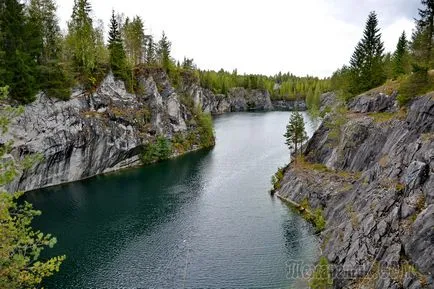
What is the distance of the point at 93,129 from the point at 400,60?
204ft

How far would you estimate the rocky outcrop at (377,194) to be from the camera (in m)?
26.1

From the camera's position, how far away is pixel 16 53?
60.9 metres

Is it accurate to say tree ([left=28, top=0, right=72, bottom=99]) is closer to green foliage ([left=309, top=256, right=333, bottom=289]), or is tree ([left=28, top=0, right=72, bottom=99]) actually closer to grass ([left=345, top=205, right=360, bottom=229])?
grass ([left=345, top=205, right=360, bottom=229])

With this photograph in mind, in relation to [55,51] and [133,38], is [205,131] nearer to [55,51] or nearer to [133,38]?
[133,38]

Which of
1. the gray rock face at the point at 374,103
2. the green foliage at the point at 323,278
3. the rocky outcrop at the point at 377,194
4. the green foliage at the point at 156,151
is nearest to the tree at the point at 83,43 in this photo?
the green foliage at the point at 156,151

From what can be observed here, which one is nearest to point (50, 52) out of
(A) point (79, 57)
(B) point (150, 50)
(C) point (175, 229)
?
(A) point (79, 57)

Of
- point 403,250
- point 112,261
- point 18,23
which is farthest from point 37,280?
point 18,23

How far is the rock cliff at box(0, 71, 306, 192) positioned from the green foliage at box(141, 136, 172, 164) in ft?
4.47

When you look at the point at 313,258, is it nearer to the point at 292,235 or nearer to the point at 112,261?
the point at 292,235

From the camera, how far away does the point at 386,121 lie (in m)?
49.0

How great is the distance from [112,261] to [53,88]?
136ft

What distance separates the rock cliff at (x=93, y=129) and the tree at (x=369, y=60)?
48.1 meters

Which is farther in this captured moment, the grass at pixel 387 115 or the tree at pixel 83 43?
the tree at pixel 83 43

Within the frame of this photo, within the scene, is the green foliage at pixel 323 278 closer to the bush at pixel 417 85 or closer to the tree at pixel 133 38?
the bush at pixel 417 85
